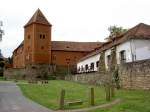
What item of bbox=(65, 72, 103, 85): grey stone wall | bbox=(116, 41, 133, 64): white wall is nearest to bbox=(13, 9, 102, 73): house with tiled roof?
bbox=(65, 72, 103, 85): grey stone wall

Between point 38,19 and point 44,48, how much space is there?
25.0 feet

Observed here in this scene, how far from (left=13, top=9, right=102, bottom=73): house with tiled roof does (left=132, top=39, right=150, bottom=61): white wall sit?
50.4 m

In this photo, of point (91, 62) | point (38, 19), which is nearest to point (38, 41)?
point (38, 19)

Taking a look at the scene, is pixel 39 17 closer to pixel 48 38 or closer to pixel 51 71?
pixel 48 38

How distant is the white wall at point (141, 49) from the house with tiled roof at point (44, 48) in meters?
50.4

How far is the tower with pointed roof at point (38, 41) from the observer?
85.8 m

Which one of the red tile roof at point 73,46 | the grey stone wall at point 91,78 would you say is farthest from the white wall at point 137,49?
the red tile roof at point 73,46

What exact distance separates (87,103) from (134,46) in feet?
56.8

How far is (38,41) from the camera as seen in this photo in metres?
86.5

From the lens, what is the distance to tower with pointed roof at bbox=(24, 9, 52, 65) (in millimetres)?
85812

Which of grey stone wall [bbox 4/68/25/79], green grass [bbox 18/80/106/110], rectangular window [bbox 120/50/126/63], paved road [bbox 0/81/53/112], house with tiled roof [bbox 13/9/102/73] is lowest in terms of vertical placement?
paved road [bbox 0/81/53/112]

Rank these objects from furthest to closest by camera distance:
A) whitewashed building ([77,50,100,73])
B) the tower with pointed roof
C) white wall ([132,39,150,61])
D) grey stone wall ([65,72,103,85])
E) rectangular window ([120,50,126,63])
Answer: the tower with pointed roof, whitewashed building ([77,50,100,73]), grey stone wall ([65,72,103,85]), rectangular window ([120,50,126,63]), white wall ([132,39,150,61])

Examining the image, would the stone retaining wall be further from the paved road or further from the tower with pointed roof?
the tower with pointed roof

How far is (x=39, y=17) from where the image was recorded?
291 feet
